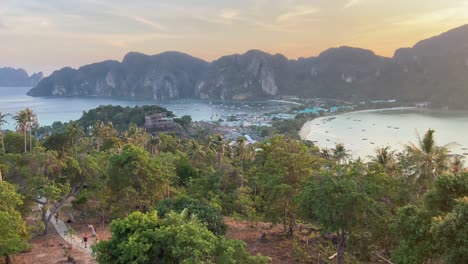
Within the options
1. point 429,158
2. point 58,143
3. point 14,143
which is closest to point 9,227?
point 429,158

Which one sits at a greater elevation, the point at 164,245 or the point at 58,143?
the point at 164,245

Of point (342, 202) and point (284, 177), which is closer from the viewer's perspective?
point (342, 202)

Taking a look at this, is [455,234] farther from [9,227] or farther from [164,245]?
[9,227]

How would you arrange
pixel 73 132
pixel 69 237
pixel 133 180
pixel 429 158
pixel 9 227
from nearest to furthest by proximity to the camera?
pixel 9 227 → pixel 133 180 → pixel 429 158 → pixel 69 237 → pixel 73 132

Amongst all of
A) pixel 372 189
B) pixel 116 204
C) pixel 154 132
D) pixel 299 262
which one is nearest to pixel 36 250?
pixel 116 204

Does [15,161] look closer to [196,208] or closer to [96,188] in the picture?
[96,188]

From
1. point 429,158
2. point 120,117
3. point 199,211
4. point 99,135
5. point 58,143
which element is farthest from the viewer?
point 120,117

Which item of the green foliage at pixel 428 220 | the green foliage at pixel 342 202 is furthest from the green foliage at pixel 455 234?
the green foliage at pixel 342 202
